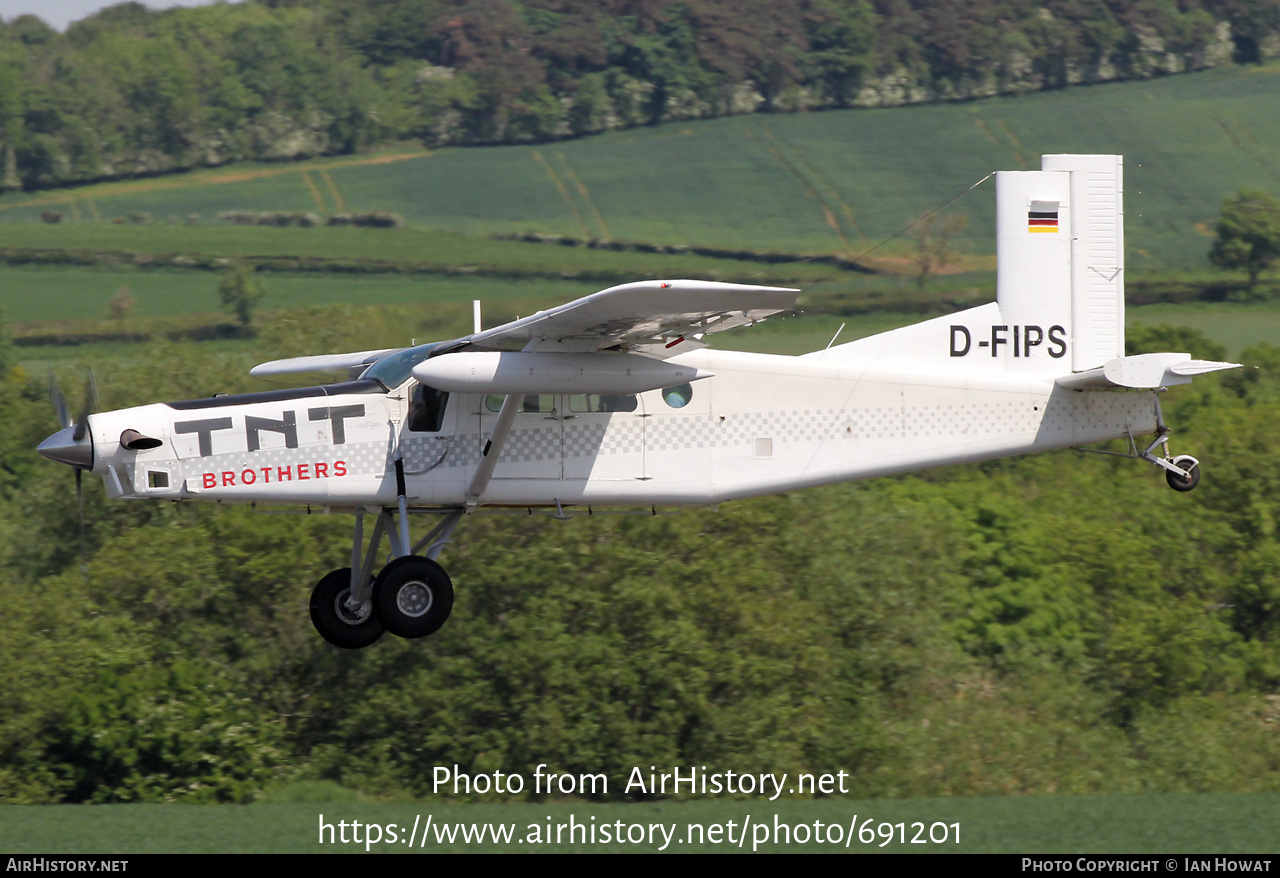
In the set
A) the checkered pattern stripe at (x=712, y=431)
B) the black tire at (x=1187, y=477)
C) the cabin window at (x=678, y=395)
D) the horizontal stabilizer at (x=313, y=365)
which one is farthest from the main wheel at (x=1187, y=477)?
the horizontal stabilizer at (x=313, y=365)

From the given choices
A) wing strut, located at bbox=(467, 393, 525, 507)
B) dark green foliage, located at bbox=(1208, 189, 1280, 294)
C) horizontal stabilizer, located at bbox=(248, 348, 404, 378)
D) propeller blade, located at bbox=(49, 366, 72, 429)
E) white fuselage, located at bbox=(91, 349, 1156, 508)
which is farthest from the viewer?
dark green foliage, located at bbox=(1208, 189, 1280, 294)

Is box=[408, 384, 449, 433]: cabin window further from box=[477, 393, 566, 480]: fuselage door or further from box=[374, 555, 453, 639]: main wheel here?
box=[374, 555, 453, 639]: main wheel

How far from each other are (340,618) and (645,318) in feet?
13.3

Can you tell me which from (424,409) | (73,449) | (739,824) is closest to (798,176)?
(739,824)

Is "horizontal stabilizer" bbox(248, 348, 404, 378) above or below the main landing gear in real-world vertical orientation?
above

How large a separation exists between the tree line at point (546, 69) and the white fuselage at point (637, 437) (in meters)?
60.5

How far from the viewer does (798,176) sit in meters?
62.8

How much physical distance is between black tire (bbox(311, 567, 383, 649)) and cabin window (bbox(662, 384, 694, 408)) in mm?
3150

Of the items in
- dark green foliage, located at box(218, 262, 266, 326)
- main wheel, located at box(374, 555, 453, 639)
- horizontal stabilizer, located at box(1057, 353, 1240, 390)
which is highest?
horizontal stabilizer, located at box(1057, 353, 1240, 390)

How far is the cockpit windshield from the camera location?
494 inches

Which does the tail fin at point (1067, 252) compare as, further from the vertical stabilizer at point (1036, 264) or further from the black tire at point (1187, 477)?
the black tire at point (1187, 477)

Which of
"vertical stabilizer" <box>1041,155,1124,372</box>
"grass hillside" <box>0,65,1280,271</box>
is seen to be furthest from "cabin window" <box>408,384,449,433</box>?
"grass hillside" <box>0,65,1280,271</box>

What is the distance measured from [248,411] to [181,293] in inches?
1779

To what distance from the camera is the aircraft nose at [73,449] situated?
467 inches
